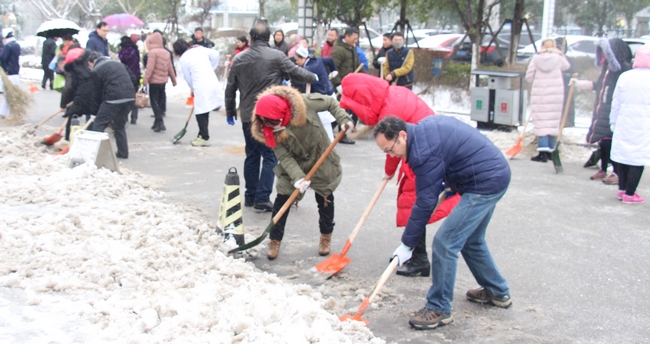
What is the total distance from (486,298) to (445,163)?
1.18 m

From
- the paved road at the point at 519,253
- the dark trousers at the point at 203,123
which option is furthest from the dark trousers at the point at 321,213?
the dark trousers at the point at 203,123

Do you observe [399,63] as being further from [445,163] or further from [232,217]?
[445,163]

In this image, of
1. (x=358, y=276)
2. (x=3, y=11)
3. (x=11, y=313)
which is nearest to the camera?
(x=11, y=313)

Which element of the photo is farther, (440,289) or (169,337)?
(440,289)

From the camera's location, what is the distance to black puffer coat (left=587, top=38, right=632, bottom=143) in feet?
27.1

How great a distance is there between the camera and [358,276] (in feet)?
17.0

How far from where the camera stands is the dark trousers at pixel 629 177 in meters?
7.29

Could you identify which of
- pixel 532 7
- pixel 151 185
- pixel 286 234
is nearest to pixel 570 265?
pixel 286 234

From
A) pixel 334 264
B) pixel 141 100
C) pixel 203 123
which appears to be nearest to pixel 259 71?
pixel 334 264

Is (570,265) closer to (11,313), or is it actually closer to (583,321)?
(583,321)

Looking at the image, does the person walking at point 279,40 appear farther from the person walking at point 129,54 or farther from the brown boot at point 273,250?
the brown boot at point 273,250

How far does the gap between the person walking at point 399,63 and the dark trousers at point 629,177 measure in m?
4.37

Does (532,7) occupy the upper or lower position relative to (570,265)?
upper

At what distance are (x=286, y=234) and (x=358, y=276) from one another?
123 centimetres
